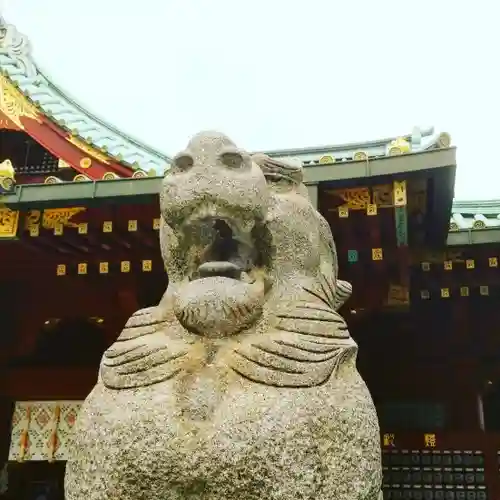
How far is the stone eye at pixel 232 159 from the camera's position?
6.35 ft

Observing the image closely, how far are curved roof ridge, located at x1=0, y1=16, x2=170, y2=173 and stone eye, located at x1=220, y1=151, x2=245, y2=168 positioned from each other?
376cm

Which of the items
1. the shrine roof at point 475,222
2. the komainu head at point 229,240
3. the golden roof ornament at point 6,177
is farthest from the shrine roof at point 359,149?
the komainu head at point 229,240

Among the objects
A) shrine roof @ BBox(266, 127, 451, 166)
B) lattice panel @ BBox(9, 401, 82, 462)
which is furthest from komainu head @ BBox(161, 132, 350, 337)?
lattice panel @ BBox(9, 401, 82, 462)

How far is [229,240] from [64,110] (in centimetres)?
471

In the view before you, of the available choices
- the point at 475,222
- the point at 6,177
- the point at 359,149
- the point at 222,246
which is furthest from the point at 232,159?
the point at 359,149

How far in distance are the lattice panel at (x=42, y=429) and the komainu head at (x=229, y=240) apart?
402 cm

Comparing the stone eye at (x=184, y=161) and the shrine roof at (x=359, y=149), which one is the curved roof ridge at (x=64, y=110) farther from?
the stone eye at (x=184, y=161)

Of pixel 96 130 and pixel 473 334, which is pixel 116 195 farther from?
pixel 473 334

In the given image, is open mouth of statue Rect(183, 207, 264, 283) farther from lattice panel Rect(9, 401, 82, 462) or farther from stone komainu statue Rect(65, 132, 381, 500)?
lattice panel Rect(9, 401, 82, 462)

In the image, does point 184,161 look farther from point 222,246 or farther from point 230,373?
point 230,373

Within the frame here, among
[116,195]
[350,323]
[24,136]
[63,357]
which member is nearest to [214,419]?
[116,195]

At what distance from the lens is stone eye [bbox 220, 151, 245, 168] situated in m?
1.94

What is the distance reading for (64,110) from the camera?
20.7 ft

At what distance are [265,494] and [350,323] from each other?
12.5 ft
